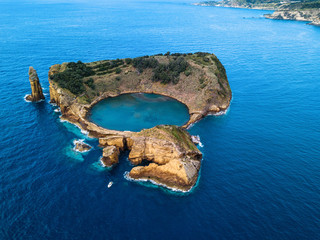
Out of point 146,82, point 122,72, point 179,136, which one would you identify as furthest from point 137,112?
point 122,72

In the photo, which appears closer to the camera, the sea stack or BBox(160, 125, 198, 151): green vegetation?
BBox(160, 125, 198, 151): green vegetation

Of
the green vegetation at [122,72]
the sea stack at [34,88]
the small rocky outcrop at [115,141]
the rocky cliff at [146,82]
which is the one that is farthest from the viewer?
the green vegetation at [122,72]

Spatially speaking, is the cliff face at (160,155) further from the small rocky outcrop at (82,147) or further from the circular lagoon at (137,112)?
the circular lagoon at (137,112)

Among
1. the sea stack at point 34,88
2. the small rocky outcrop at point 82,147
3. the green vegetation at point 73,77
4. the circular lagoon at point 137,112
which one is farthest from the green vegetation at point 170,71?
the small rocky outcrop at point 82,147

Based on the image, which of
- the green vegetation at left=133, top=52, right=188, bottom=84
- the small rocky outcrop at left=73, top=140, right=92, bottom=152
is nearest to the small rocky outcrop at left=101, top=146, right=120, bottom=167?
the small rocky outcrop at left=73, top=140, right=92, bottom=152

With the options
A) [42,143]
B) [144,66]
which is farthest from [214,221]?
[144,66]

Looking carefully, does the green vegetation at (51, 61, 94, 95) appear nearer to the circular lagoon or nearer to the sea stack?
the sea stack

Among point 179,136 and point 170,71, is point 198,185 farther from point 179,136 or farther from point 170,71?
point 170,71
